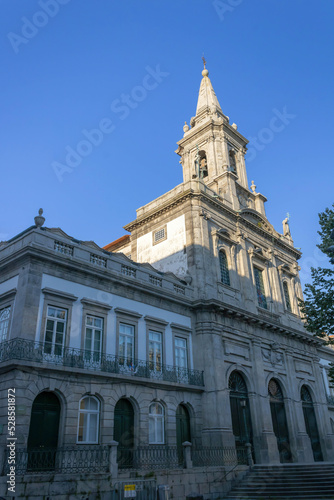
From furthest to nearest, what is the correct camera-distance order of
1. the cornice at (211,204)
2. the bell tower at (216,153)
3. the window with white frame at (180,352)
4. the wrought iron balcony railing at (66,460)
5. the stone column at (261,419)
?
1. the bell tower at (216,153)
2. the cornice at (211,204)
3. the stone column at (261,419)
4. the window with white frame at (180,352)
5. the wrought iron balcony railing at (66,460)

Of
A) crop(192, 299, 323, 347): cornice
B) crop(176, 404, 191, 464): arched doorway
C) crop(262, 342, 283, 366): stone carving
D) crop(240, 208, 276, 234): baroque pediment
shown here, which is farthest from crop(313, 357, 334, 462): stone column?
crop(176, 404, 191, 464): arched doorway

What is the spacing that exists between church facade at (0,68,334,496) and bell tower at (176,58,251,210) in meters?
0.12

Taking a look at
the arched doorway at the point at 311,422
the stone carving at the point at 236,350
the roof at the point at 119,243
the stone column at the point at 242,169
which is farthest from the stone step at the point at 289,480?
the stone column at the point at 242,169

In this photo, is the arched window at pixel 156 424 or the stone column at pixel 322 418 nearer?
the arched window at pixel 156 424

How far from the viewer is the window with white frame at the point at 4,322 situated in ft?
51.7

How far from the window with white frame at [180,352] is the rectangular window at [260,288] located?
7790 millimetres

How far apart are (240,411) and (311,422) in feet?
26.8

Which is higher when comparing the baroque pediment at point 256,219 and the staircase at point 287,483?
the baroque pediment at point 256,219

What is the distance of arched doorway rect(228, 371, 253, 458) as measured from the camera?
21.3 meters

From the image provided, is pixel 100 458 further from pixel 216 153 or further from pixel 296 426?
pixel 216 153

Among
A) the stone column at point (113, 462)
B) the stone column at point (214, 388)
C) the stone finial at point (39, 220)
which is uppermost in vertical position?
the stone finial at point (39, 220)

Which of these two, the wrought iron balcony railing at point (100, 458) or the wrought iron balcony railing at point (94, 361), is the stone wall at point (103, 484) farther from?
the wrought iron balcony railing at point (94, 361)

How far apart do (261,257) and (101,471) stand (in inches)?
718

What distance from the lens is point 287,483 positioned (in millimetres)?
16656
